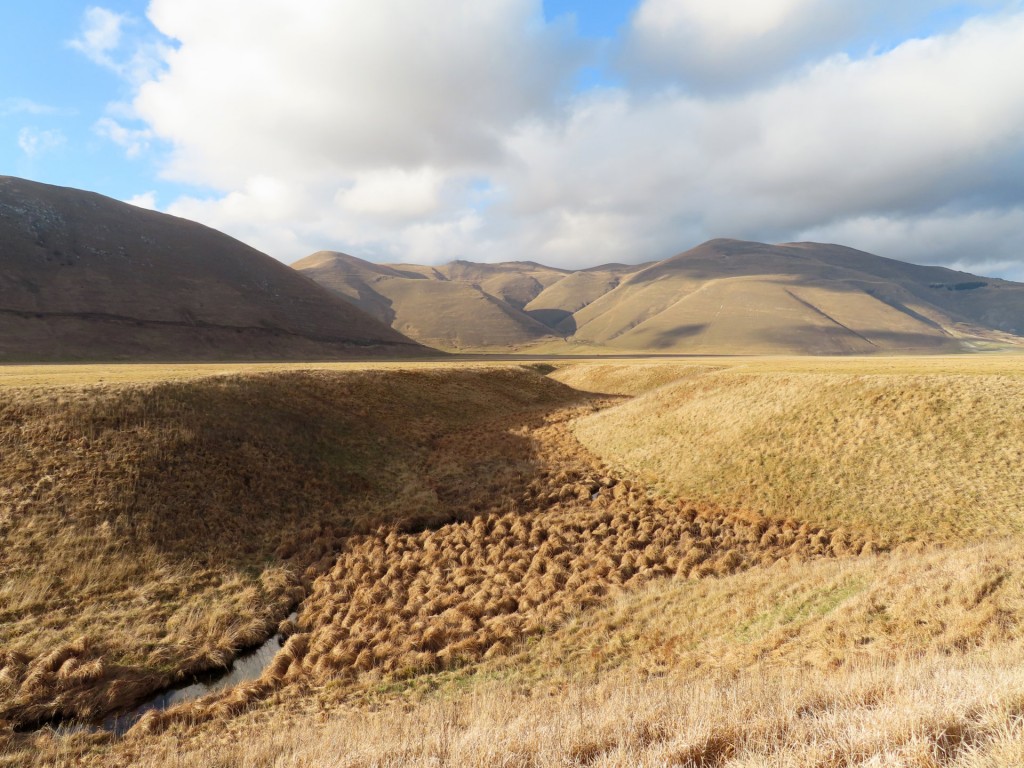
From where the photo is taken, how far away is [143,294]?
11625cm

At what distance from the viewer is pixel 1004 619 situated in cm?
973

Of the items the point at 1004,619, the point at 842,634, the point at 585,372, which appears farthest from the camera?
the point at 585,372

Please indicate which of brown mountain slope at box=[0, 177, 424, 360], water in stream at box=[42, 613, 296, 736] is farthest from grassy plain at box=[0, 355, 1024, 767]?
brown mountain slope at box=[0, 177, 424, 360]

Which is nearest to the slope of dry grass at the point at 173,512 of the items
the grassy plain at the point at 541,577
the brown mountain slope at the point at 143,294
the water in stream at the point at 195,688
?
the grassy plain at the point at 541,577

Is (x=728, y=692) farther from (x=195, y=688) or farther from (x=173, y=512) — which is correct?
(x=173, y=512)

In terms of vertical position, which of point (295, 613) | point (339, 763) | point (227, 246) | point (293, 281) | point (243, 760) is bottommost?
point (295, 613)

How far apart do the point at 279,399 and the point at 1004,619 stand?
33.0 meters

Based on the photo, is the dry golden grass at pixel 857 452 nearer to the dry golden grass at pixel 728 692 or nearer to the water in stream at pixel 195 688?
the dry golden grass at pixel 728 692

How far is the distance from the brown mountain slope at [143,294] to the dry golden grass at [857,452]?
101 meters

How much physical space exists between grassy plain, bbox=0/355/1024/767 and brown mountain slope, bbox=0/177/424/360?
88919 millimetres

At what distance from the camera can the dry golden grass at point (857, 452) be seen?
64.3ft

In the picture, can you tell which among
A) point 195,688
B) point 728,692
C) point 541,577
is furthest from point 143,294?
point 728,692

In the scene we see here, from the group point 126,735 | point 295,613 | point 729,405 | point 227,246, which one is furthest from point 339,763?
point 227,246

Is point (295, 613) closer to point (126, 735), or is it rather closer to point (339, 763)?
point (126, 735)
